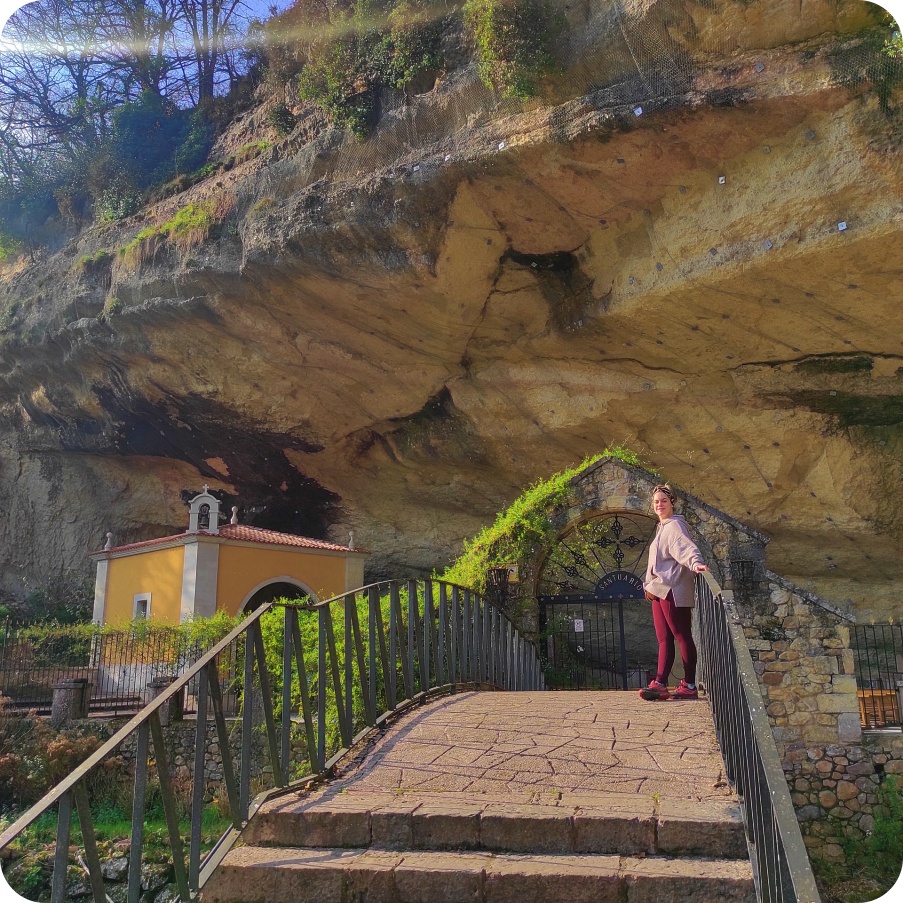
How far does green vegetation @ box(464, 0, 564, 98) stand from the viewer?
10.5 meters

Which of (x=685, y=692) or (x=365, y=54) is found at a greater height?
(x=365, y=54)

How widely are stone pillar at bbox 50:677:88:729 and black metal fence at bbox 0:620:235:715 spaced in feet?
1.61

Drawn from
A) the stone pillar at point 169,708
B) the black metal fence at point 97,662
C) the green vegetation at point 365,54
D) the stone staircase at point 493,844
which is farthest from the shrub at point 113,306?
the stone staircase at point 493,844

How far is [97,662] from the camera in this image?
1573cm

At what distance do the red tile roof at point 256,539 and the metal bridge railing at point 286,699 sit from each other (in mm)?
8749

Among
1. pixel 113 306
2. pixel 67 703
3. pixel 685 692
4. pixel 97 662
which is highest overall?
pixel 113 306

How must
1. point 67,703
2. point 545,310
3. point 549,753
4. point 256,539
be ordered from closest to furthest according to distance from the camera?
point 549,753 < point 67,703 < point 545,310 < point 256,539

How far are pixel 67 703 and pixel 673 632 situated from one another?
10.8m

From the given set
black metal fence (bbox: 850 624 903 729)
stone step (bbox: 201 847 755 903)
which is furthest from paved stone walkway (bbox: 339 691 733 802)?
black metal fence (bbox: 850 624 903 729)

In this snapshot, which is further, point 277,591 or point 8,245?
point 8,245

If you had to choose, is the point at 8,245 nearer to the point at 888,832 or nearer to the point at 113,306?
the point at 113,306

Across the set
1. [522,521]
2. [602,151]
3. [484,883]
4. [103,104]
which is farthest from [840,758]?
[103,104]

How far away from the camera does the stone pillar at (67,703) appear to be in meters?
12.7

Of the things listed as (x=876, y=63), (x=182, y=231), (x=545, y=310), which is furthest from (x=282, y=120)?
(x=876, y=63)
